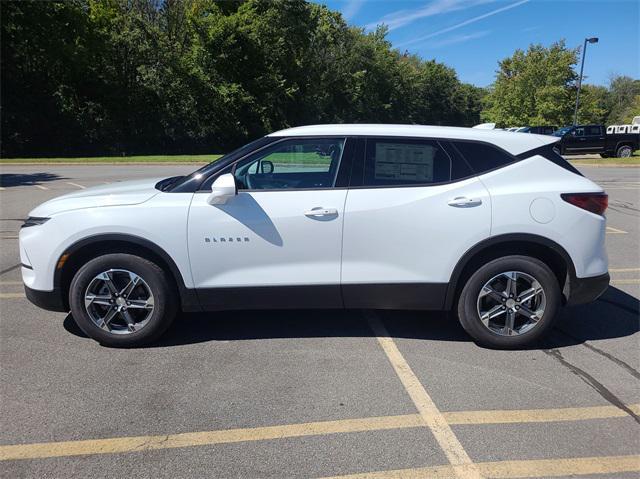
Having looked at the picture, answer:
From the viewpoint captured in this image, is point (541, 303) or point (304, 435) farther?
point (541, 303)

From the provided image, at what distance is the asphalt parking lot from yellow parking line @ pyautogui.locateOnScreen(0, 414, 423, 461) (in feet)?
0.03

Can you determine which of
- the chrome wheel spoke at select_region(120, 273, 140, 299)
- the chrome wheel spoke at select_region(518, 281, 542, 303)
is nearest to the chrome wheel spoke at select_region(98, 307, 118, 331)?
the chrome wheel spoke at select_region(120, 273, 140, 299)

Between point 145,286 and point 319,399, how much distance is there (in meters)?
1.64

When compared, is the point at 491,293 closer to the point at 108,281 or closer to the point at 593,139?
the point at 108,281

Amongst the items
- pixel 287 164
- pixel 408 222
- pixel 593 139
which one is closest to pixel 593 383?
pixel 408 222

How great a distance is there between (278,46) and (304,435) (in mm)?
37742

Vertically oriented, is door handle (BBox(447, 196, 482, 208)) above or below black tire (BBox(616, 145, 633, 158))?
above

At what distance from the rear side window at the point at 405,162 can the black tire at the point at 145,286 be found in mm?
1776

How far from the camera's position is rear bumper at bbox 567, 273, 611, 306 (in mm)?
4035

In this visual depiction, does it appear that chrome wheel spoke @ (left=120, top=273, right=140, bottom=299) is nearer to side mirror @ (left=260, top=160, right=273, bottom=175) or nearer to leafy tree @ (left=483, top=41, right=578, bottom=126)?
side mirror @ (left=260, top=160, right=273, bottom=175)

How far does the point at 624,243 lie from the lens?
7871 mm

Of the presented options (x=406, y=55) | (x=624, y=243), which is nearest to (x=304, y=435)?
(x=624, y=243)

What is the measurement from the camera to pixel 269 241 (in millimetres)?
3906

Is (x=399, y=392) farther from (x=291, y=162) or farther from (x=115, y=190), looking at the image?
(x=115, y=190)
